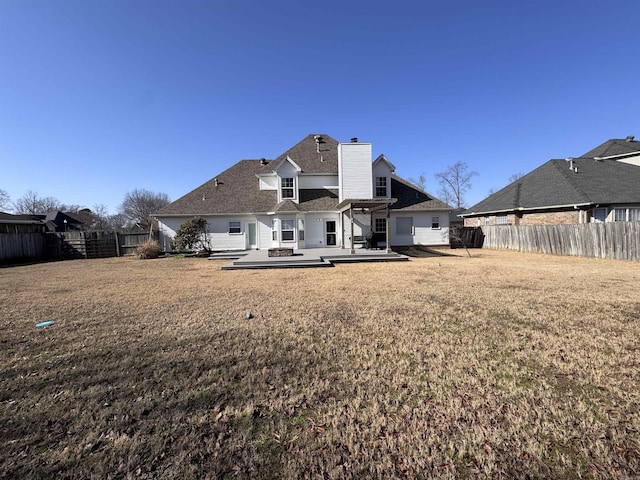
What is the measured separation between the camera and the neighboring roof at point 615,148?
24.2 meters

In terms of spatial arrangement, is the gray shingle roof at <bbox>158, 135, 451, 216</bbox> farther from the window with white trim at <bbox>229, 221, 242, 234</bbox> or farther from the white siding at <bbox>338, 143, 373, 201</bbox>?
the white siding at <bbox>338, 143, 373, 201</bbox>

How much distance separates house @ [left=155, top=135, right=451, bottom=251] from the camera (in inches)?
737

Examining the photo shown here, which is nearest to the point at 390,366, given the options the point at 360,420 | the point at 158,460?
the point at 360,420

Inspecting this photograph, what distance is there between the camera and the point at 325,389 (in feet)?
9.95

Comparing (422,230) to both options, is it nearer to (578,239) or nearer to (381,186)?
(381,186)

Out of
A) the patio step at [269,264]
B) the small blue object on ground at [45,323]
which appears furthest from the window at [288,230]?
the small blue object on ground at [45,323]

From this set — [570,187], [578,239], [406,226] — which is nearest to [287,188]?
[406,226]

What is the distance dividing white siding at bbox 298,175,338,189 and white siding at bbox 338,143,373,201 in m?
1.34

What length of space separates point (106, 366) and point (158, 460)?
2.17 metres

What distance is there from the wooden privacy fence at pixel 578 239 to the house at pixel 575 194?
8.22 feet

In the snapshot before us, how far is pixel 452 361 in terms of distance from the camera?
11.8ft

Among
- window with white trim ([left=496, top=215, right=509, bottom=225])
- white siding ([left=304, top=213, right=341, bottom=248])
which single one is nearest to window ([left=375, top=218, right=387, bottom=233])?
white siding ([left=304, top=213, right=341, bottom=248])

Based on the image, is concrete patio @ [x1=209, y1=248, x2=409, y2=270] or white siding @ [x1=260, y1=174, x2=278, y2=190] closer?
concrete patio @ [x1=209, y1=248, x2=409, y2=270]

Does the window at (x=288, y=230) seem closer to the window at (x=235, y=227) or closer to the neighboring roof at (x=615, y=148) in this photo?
the window at (x=235, y=227)
